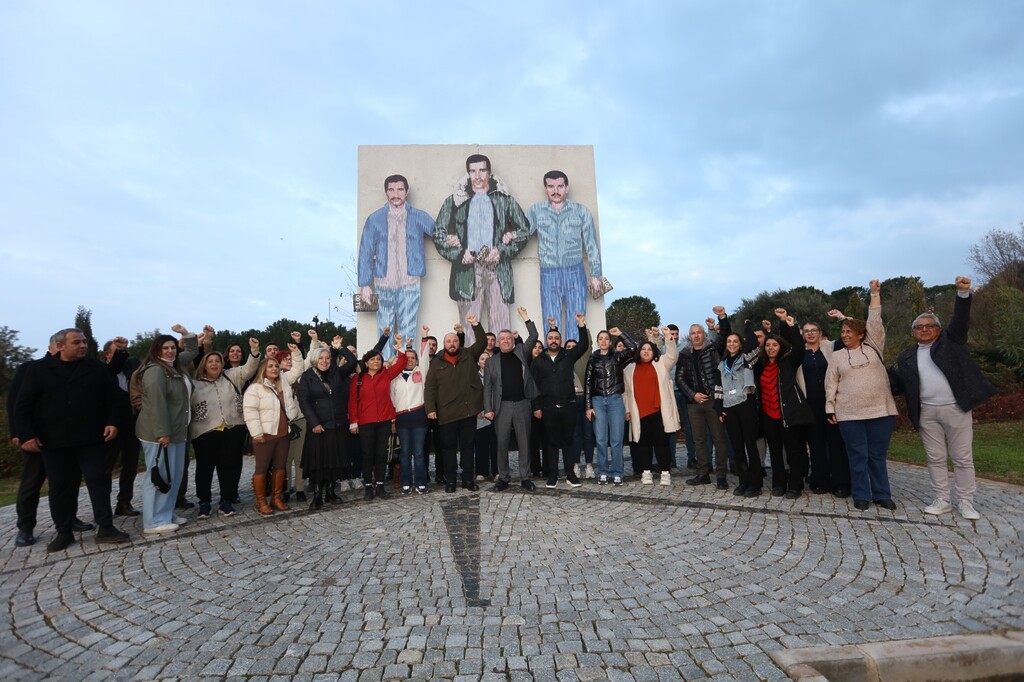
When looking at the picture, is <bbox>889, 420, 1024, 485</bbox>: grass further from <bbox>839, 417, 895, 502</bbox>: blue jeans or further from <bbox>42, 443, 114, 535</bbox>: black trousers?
<bbox>42, 443, 114, 535</bbox>: black trousers

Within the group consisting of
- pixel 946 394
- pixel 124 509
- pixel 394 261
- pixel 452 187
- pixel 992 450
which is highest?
pixel 452 187

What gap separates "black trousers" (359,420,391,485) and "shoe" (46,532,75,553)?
2798 millimetres

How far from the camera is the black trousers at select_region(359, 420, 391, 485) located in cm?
675

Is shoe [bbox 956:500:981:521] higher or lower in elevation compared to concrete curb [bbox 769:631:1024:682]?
higher

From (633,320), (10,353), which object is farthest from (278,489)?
(10,353)

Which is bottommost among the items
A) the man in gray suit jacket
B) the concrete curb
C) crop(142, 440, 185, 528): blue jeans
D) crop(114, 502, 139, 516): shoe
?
the concrete curb

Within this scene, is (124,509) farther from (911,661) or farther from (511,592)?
(911,661)

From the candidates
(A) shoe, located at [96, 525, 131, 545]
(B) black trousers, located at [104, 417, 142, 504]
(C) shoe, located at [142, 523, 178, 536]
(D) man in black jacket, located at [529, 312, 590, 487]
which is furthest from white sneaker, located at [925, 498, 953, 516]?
(B) black trousers, located at [104, 417, 142, 504]

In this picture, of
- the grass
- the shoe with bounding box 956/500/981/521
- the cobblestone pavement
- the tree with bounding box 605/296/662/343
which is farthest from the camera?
the tree with bounding box 605/296/662/343

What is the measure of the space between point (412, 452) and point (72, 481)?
341 cm

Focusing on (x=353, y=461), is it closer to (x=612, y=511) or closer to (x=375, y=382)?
(x=375, y=382)

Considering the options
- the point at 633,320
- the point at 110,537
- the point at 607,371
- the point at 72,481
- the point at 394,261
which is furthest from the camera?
the point at 633,320

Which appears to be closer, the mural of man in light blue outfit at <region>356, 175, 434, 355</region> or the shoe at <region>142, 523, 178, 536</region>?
the shoe at <region>142, 523, 178, 536</region>

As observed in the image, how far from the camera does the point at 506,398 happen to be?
23.1 feet
